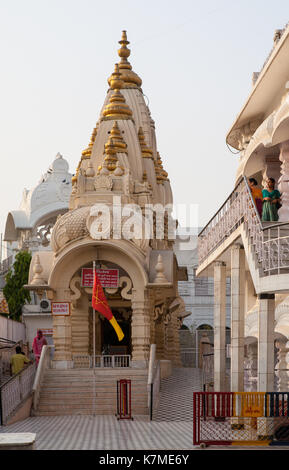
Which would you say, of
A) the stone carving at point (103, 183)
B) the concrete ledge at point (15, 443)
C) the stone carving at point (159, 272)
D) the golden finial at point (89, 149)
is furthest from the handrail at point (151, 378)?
the concrete ledge at point (15, 443)

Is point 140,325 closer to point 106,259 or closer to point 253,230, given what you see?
point 106,259

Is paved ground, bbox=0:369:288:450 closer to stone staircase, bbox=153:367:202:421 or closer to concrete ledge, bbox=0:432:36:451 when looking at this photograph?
stone staircase, bbox=153:367:202:421

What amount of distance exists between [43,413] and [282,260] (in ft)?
38.3

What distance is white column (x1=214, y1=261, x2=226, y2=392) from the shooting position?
2198 centimetres

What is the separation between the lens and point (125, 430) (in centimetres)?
1984

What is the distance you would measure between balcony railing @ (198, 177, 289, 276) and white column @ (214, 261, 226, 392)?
2.28 feet

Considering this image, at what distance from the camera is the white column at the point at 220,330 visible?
72.1 feet

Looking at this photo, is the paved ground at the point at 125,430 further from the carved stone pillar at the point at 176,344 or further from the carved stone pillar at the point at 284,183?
the carved stone pillar at the point at 176,344

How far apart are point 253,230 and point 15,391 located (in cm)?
878

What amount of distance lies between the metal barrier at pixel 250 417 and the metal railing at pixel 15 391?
7.11m

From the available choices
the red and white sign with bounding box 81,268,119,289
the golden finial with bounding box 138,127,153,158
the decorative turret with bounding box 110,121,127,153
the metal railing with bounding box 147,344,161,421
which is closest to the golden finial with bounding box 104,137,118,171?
the decorative turret with bounding box 110,121,127,153
